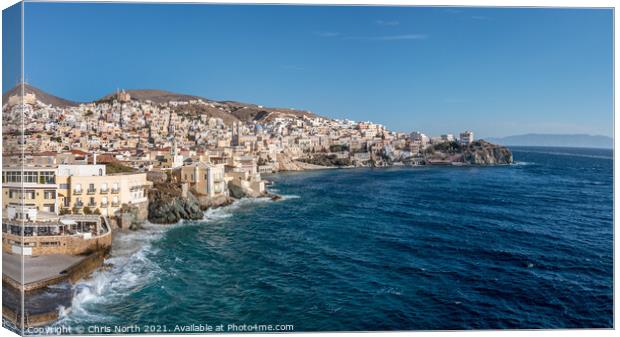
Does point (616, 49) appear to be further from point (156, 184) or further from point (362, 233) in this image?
point (156, 184)

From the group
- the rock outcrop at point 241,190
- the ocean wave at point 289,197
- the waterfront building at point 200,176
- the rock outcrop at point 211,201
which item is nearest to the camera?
the waterfront building at point 200,176

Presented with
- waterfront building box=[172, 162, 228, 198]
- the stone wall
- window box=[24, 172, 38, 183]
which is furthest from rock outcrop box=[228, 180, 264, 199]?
window box=[24, 172, 38, 183]

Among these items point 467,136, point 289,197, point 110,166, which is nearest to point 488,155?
point 289,197

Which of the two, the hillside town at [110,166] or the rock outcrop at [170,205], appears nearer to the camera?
the hillside town at [110,166]

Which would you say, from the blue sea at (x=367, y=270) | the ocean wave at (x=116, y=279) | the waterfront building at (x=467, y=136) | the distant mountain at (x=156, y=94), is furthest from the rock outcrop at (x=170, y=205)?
the waterfront building at (x=467, y=136)

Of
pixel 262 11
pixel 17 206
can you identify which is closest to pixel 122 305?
pixel 17 206

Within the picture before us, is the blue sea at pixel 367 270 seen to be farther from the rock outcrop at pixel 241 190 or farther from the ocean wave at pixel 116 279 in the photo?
the rock outcrop at pixel 241 190

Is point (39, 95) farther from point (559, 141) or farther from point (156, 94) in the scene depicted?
point (559, 141)
